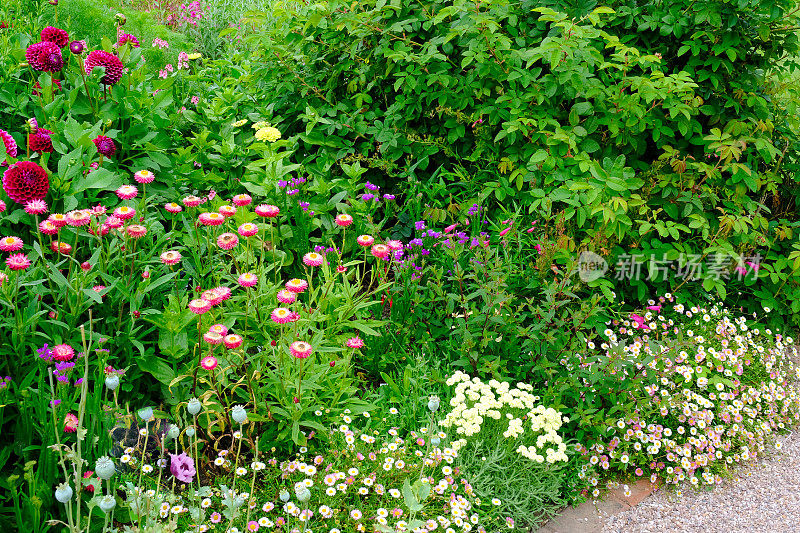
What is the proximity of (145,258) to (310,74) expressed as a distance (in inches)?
75.0

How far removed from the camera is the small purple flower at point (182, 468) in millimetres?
1974

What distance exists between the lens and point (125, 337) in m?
2.45

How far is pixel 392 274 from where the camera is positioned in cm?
364

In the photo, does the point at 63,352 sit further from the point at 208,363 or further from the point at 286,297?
the point at 286,297

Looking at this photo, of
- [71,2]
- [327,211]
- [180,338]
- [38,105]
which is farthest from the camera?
[71,2]

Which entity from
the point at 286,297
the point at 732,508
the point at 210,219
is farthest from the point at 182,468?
the point at 732,508

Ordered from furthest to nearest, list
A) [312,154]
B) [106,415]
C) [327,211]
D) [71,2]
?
[71,2] < [312,154] < [327,211] < [106,415]

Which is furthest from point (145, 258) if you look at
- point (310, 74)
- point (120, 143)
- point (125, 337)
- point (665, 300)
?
point (665, 300)

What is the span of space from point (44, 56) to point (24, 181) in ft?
2.04

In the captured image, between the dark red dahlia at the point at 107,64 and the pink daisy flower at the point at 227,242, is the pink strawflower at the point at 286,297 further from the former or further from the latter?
the dark red dahlia at the point at 107,64

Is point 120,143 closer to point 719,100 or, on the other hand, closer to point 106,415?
point 106,415

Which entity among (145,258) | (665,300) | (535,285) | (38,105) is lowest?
(665,300)

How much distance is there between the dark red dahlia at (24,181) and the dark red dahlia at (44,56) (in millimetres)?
541

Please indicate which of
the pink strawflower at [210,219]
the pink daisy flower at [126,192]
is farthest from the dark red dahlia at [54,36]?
the pink strawflower at [210,219]
